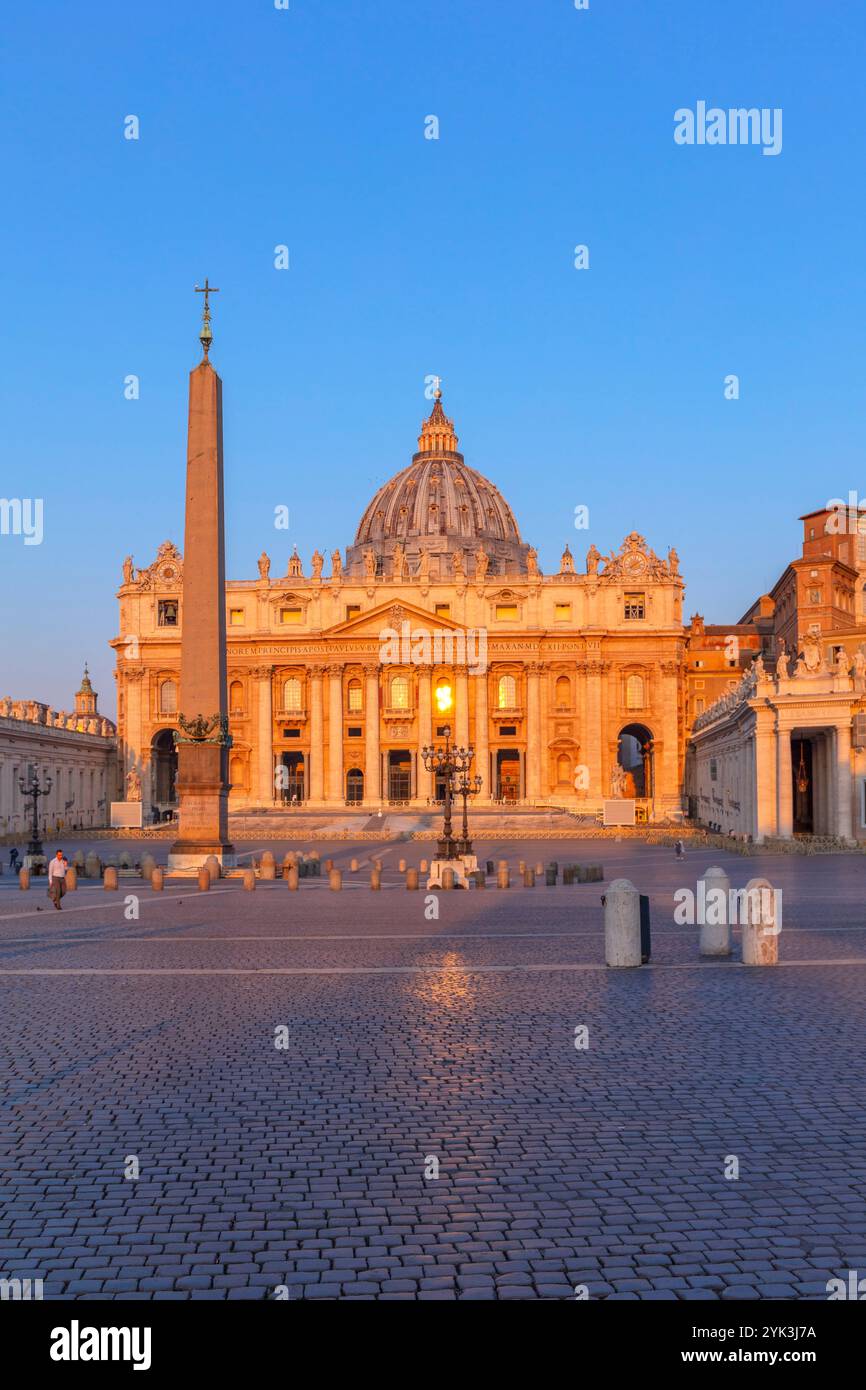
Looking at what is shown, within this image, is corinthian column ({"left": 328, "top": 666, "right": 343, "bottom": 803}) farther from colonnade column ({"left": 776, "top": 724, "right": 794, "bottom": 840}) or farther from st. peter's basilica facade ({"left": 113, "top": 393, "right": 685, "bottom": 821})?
colonnade column ({"left": 776, "top": 724, "right": 794, "bottom": 840})

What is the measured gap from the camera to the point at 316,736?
299 feet

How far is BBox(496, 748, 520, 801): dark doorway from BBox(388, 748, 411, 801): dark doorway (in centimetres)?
671

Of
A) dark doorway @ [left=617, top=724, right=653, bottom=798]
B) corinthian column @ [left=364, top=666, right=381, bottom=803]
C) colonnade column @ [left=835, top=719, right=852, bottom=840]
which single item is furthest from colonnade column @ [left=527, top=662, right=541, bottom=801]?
colonnade column @ [left=835, top=719, right=852, bottom=840]

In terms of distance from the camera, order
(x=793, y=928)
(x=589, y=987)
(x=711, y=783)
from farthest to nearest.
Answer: (x=711, y=783), (x=793, y=928), (x=589, y=987)

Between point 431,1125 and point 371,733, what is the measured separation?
82455 mm

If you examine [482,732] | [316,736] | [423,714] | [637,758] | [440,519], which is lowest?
[637,758]

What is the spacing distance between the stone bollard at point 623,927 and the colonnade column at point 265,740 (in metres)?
77.3

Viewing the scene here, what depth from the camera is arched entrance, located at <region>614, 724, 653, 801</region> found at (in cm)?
8162

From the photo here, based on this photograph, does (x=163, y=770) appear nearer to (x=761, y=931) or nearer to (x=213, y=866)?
(x=213, y=866)

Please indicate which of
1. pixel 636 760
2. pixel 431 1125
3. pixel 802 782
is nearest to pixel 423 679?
pixel 802 782

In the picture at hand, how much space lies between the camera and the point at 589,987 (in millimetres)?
13133
